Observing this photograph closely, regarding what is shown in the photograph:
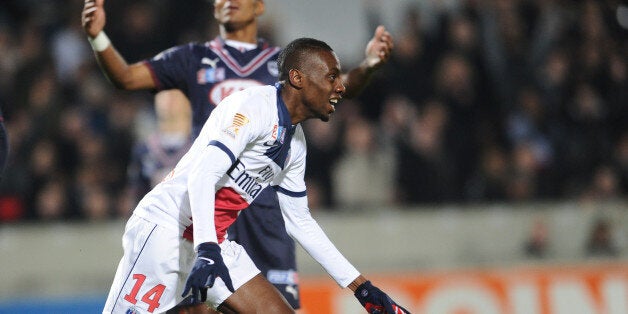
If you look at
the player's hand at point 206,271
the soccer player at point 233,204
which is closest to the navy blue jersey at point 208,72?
the soccer player at point 233,204

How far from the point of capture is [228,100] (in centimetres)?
419

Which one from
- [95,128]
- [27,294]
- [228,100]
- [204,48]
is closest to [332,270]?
[228,100]

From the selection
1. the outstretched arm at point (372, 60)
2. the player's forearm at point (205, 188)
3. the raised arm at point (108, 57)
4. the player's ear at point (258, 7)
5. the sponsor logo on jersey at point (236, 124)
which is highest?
the player's ear at point (258, 7)

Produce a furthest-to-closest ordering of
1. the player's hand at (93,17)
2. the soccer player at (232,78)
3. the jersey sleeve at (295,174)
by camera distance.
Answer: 1. the soccer player at (232,78)
2. the player's hand at (93,17)
3. the jersey sleeve at (295,174)

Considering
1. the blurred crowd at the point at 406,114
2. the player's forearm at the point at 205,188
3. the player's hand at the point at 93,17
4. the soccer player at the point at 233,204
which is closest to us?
the player's forearm at the point at 205,188

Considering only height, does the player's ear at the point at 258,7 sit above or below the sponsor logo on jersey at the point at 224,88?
above

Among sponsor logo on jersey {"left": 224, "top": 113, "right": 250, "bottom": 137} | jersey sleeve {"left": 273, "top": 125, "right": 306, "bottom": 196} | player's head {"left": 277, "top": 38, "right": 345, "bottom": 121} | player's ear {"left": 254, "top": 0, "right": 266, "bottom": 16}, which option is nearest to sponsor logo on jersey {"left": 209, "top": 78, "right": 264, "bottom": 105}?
player's ear {"left": 254, "top": 0, "right": 266, "bottom": 16}

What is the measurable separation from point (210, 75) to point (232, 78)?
0.38 feet

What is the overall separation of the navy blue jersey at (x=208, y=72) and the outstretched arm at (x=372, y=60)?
0.47 metres

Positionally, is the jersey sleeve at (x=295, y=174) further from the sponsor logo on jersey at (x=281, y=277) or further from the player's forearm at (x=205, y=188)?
the sponsor logo on jersey at (x=281, y=277)

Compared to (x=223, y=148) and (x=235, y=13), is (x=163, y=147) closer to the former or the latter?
(x=235, y=13)

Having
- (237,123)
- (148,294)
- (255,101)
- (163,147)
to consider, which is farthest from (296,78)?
(163,147)

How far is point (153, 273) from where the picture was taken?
169 inches

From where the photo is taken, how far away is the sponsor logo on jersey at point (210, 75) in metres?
5.34
